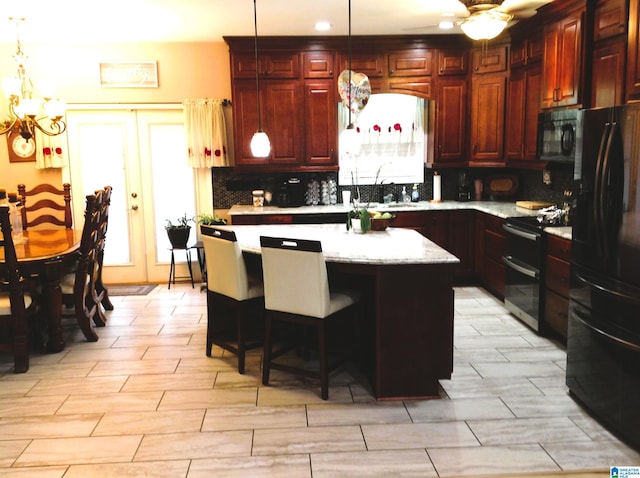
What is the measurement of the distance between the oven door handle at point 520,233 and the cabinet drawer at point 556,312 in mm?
431

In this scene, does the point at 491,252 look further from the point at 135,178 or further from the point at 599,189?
the point at 135,178

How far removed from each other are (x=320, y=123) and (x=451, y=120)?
4.75 feet

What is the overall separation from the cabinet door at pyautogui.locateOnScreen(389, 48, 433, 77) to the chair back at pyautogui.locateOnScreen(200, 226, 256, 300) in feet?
10.5

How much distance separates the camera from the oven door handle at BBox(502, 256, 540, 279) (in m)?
4.43

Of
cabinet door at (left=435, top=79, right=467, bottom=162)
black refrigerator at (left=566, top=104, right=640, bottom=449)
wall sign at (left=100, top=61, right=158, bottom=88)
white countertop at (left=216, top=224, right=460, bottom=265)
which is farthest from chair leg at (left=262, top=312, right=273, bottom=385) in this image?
wall sign at (left=100, top=61, right=158, bottom=88)

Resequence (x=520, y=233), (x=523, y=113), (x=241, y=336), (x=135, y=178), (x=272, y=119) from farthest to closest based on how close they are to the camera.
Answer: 1. (x=135, y=178)
2. (x=272, y=119)
3. (x=523, y=113)
4. (x=520, y=233)
5. (x=241, y=336)

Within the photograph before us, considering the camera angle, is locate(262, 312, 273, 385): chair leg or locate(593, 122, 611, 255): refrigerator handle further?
locate(262, 312, 273, 385): chair leg

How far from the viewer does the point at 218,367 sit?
3949 millimetres

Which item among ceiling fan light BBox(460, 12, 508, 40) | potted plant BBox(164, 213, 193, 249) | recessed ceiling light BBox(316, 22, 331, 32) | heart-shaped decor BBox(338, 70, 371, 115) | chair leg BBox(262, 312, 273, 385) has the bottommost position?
chair leg BBox(262, 312, 273, 385)

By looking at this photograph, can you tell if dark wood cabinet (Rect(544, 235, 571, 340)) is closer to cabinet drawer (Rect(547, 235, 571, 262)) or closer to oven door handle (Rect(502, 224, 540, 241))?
cabinet drawer (Rect(547, 235, 571, 262))

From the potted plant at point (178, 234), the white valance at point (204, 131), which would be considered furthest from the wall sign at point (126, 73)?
the potted plant at point (178, 234)

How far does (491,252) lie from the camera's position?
5.54m

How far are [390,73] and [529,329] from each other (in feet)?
10.0

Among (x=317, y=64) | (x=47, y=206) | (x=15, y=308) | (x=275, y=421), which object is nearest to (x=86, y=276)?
(x=15, y=308)
